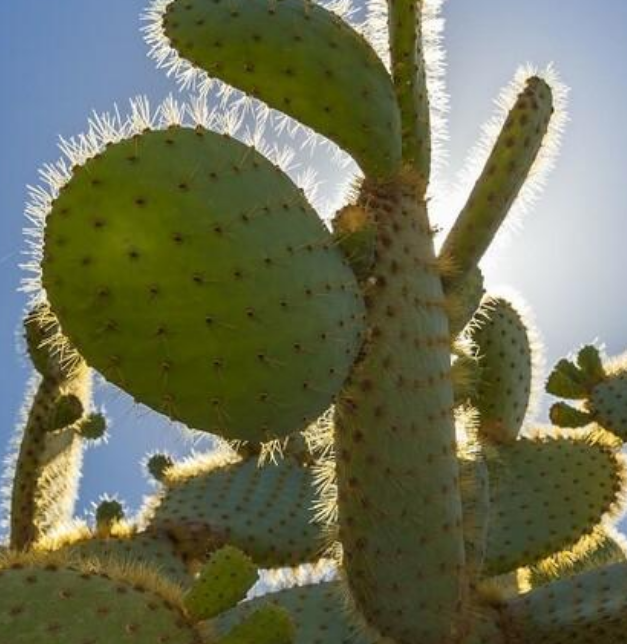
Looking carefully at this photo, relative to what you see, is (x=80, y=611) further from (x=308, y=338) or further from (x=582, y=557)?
(x=582, y=557)

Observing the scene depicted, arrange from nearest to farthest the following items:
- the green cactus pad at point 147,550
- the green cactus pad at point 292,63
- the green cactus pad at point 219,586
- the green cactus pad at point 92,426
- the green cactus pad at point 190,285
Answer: the green cactus pad at point 190,285
the green cactus pad at point 219,586
the green cactus pad at point 292,63
the green cactus pad at point 147,550
the green cactus pad at point 92,426

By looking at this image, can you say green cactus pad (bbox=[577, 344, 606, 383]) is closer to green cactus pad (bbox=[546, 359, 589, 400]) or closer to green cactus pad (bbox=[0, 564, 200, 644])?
green cactus pad (bbox=[546, 359, 589, 400])

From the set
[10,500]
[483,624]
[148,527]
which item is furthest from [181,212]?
[10,500]

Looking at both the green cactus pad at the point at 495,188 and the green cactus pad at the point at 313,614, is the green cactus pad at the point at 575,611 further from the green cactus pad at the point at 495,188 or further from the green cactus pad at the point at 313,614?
the green cactus pad at the point at 495,188

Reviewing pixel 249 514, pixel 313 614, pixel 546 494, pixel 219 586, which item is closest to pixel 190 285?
pixel 219 586

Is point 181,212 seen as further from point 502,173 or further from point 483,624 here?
point 483,624

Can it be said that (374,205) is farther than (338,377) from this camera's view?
Yes

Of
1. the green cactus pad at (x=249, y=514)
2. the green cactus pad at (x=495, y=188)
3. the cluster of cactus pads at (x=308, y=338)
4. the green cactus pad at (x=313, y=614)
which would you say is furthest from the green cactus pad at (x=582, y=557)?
the green cactus pad at (x=495, y=188)
